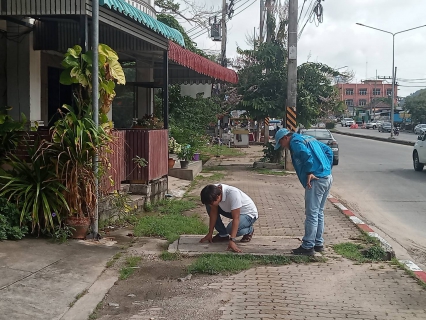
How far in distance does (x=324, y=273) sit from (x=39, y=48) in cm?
677

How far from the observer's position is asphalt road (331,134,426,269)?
8889mm

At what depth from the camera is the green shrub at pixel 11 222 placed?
6.89 metres

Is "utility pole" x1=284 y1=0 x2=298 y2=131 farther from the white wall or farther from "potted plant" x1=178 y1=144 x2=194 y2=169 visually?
"potted plant" x1=178 y1=144 x2=194 y2=169

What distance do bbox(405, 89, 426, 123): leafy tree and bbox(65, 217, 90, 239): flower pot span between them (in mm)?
70326

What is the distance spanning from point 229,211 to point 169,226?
1.65 metres

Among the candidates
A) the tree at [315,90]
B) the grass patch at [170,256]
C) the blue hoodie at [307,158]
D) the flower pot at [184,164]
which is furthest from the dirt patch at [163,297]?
the tree at [315,90]

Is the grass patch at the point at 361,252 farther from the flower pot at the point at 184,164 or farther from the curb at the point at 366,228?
the flower pot at the point at 184,164

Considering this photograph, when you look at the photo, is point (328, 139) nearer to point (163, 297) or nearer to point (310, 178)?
point (310, 178)

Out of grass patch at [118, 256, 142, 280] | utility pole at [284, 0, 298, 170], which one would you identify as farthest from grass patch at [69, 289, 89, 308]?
utility pole at [284, 0, 298, 170]

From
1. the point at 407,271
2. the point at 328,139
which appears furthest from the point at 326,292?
the point at 328,139

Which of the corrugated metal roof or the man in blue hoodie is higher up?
the corrugated metal roof

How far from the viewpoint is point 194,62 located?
12.0 m

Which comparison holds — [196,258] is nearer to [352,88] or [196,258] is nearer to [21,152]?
[21,152]

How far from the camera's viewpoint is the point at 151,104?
17.3 metres
